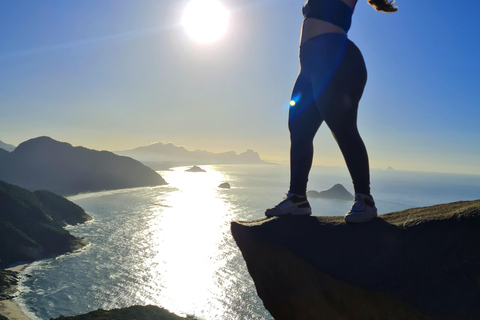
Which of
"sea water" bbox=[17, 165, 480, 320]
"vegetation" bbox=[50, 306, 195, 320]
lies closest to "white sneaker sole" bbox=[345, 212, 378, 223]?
"vegetation" bbox=[50, 306, 195, 320]

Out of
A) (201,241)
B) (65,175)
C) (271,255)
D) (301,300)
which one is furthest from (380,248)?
(65,175)

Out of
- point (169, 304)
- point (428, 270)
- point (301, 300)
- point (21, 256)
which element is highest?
point (428, 270)

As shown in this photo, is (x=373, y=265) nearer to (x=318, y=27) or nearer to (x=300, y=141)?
(x=300, y=141)

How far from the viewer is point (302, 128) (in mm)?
3701

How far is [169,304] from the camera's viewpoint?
36688 millimetres

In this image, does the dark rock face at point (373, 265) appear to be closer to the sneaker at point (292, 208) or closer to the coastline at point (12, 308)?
the sneaker at point (292, 208)

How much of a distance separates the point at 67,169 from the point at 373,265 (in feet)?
508

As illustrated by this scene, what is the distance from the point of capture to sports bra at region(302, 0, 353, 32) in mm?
3230

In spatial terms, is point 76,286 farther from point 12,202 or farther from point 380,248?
point 380,248

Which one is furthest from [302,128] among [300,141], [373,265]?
[373,265]

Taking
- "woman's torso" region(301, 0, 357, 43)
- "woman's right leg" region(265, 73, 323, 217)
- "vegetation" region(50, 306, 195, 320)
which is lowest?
"vegetation" region(50, 306, 195, 320)

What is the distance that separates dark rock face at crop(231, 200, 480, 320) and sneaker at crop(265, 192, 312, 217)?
0.85 feet

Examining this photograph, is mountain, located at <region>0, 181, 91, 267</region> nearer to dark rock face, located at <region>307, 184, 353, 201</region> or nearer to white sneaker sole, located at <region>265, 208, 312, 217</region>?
white sneaker sole, located at <region>265, 208, 312, 217</region>

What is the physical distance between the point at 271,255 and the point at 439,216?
1.60 m
